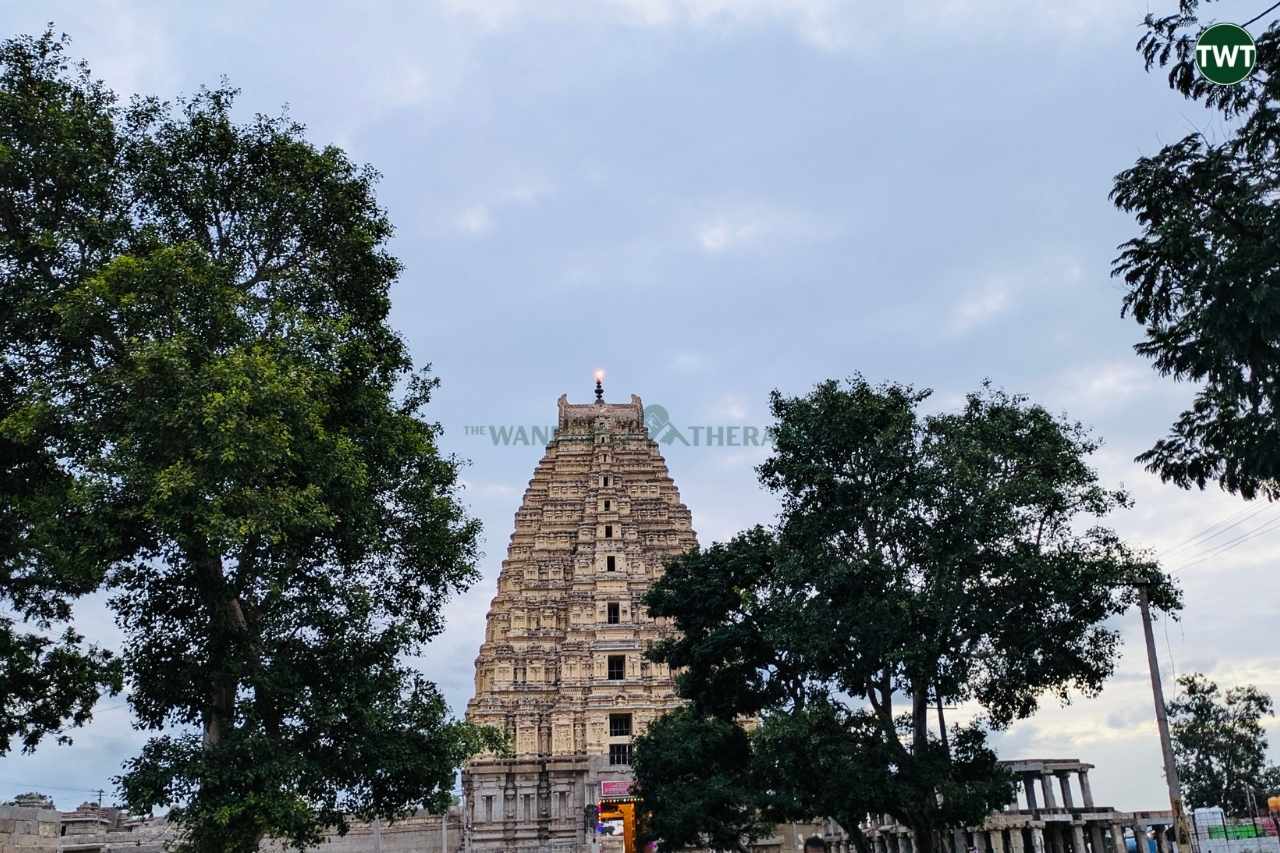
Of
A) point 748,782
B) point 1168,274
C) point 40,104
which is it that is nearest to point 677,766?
point 748,782

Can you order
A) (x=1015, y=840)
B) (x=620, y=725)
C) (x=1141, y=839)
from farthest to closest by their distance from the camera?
1. (x=620, y=725)
2. (x=1141, y=839)
3. (x=1015, y=840)

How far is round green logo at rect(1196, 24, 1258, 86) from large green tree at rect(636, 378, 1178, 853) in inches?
355

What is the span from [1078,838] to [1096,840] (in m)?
1.20

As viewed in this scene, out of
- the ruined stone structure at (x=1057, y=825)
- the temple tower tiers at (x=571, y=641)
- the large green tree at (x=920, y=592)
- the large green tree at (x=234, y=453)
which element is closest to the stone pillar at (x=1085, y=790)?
the ruined stone structure at (x=1057, y=825)

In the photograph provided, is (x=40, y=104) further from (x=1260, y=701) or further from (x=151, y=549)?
(x=1260, y=701)

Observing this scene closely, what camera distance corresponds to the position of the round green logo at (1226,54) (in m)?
13.3

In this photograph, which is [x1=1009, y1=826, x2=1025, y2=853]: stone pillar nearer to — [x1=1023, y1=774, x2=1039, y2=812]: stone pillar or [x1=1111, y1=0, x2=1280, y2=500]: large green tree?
[x1=1023, y1=774, x2=1039, y2=812]: stone pillar

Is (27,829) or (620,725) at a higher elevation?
(620,725)

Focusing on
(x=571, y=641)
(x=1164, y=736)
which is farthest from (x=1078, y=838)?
(x=571, y=641)

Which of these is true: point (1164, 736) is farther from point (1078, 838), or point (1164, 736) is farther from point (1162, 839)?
point (1162, 839)

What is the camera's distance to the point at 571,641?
58.1m

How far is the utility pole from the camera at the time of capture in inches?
746

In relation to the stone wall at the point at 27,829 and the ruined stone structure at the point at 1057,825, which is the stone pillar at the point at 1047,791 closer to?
the ruined stone structure at the point at 1057,825

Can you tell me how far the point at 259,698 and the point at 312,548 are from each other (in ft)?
8.74
